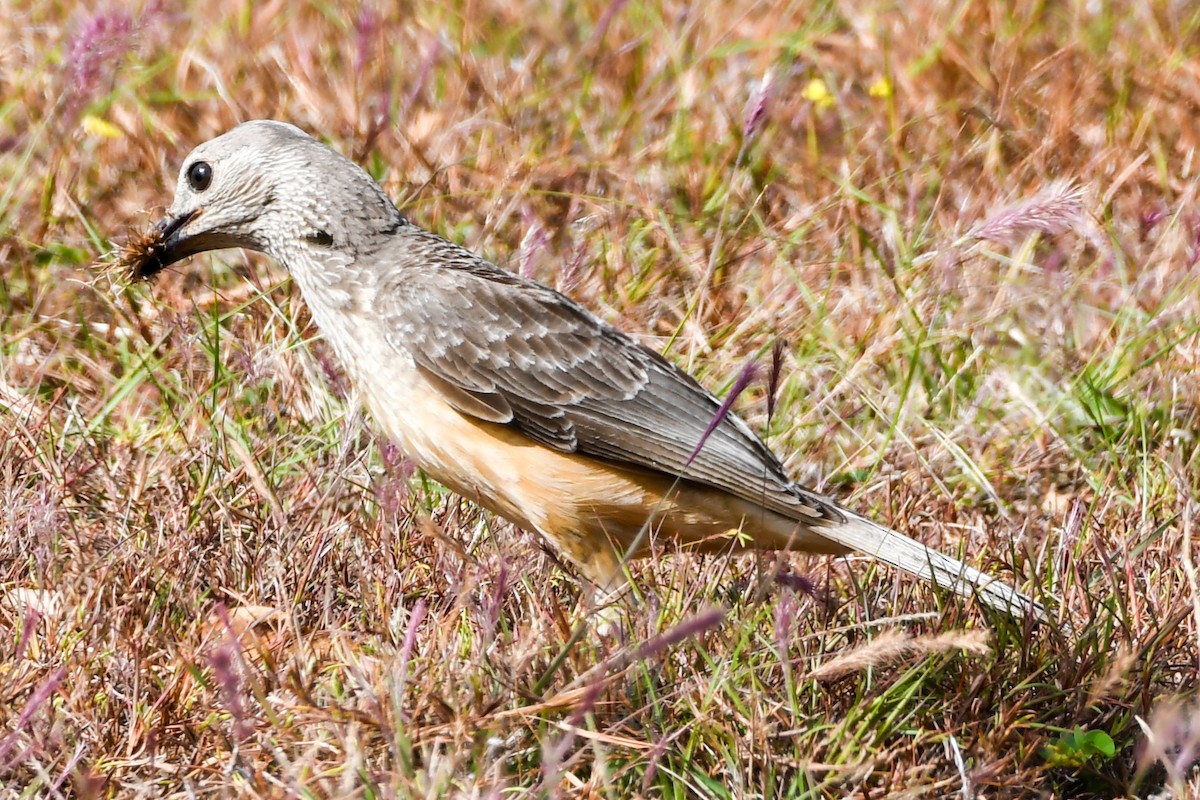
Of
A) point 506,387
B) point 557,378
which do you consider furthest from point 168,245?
point 557,378

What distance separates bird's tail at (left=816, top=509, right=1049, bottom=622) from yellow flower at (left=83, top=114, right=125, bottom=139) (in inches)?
154

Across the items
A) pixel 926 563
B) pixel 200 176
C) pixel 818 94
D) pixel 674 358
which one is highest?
pixel 200 176

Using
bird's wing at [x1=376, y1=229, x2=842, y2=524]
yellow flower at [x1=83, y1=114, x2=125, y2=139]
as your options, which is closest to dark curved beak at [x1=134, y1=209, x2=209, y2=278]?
bird's wing at [x1=376, y1=229, x2=842, y2=524]

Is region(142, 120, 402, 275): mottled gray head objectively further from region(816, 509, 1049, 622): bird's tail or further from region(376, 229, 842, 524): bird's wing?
region(816, 509, 1049, 622): bird's tail

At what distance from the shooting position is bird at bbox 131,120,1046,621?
4805 mm

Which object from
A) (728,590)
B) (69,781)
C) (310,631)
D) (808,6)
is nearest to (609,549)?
(728,590)

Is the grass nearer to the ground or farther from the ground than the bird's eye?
nearer to the ground

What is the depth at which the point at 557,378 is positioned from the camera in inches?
200

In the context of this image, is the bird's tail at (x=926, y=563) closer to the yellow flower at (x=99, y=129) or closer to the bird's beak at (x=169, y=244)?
the bird's beak at (x=169, y=244)

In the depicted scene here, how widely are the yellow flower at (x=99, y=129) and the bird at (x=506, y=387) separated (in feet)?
6.29

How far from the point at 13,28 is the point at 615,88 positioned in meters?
2.91

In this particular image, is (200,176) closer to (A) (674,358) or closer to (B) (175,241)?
(B) (175,241)

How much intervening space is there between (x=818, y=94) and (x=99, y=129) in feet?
10.7

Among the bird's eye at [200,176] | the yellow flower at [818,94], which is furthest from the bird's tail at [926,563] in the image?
the yellow flower at [818,94]
